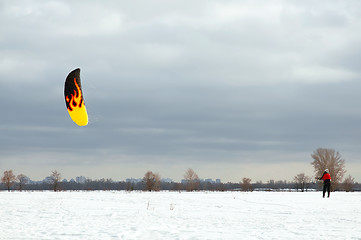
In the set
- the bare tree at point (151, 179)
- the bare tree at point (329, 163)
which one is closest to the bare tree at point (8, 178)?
the bare tree at point (151, 179)

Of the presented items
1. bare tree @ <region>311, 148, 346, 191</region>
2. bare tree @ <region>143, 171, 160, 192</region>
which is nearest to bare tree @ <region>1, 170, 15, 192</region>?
bare tree @ <region>143, 171, 160, 192</region>

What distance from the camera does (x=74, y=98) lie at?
17.0m

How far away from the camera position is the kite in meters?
16.7
